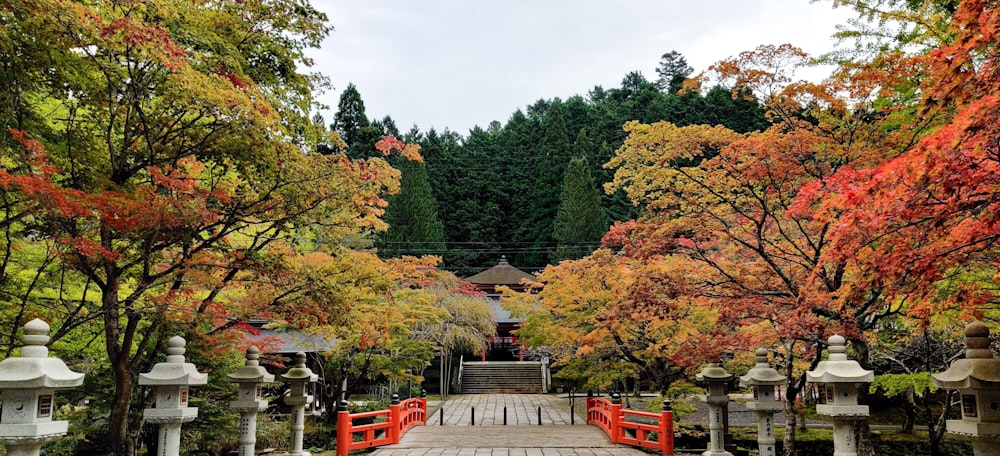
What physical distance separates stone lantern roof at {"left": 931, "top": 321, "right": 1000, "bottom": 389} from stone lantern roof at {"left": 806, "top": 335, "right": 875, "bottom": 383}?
2.88 ft

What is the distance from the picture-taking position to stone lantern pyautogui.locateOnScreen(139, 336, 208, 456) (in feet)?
19.0

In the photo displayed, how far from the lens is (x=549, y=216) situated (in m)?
44.3

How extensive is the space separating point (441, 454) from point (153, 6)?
7809 millimetres

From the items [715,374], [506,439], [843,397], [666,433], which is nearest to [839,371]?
[843,397]

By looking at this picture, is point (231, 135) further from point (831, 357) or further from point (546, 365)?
point (546, 365)

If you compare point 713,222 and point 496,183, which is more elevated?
point 496,183

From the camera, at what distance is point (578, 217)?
128 ft

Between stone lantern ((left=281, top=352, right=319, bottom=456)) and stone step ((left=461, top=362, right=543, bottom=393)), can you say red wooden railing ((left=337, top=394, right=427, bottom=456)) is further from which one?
stone step ((left=461, top=362, right=543, bottom=393))

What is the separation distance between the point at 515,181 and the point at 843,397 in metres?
42.6

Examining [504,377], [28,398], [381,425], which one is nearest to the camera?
[28,398]

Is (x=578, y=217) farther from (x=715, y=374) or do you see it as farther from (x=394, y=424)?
(x=715, y=374)

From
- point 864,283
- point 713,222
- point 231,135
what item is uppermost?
point 231,135

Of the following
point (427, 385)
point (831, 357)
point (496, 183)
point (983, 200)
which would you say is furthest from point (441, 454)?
point (496, 183)

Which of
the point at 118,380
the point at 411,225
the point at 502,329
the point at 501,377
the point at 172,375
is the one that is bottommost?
the point at 501,377
